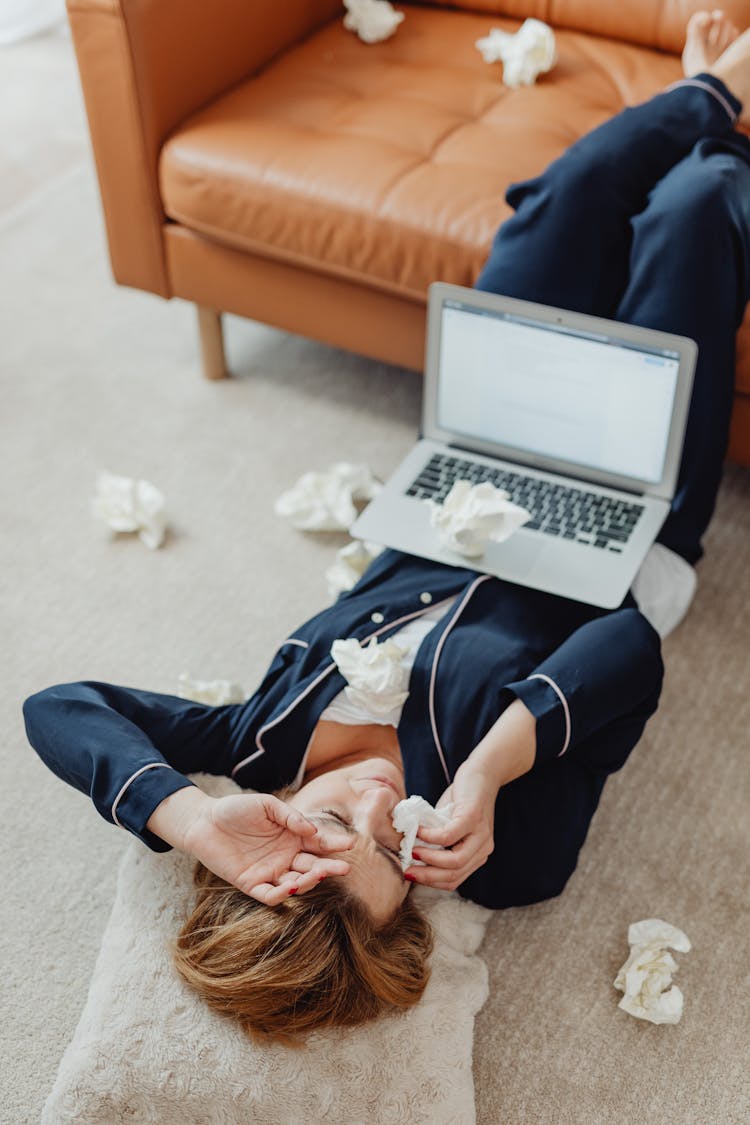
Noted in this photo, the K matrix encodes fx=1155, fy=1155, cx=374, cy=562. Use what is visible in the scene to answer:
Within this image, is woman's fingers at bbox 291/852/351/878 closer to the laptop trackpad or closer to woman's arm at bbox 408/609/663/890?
woman's arm at bbox 408/609/663/890

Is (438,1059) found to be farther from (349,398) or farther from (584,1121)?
(349,398)

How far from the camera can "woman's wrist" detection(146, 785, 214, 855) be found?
133cm

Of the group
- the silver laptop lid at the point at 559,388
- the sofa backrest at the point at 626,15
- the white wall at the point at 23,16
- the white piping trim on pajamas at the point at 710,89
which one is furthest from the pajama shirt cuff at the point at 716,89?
the white wall at the point at 23,16

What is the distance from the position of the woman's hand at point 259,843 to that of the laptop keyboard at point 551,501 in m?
0.66

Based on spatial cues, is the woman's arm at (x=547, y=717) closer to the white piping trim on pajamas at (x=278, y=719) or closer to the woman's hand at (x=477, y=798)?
the woman's hand at (x=477, y=798)

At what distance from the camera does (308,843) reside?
1284 millimetres

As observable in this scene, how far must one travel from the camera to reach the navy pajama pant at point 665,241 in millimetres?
1807

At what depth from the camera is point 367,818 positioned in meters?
1.34

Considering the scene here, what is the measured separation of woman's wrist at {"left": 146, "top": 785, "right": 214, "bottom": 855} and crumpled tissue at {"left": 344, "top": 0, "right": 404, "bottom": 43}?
1.74 metres

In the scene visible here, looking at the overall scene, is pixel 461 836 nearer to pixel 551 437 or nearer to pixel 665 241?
pixel 551 437

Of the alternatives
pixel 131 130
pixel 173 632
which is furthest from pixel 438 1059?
pixel 131 130

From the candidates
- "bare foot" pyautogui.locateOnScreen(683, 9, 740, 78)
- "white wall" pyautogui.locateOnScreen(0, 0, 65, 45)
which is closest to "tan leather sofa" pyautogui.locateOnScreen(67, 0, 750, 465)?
"bare foot" pyautogui.locateOnScreen(683, 9, 740, 78)

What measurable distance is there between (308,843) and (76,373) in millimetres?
1516

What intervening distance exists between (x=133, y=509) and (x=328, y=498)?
1.18 ft
